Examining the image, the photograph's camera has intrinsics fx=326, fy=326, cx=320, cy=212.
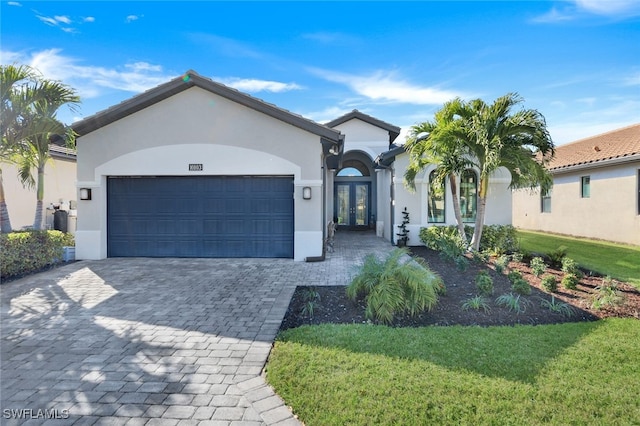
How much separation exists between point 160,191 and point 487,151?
10097mm

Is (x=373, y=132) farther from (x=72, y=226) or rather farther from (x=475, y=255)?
(x=72, y=226)

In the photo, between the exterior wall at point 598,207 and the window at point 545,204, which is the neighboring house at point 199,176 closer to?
the exterior wall at point 598,207

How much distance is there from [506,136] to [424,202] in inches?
168

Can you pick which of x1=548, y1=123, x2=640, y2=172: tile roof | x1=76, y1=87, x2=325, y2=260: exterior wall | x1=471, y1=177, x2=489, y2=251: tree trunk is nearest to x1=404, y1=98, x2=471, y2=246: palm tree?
x1=471, y1=177, x2=489, y2=251: tree trunk

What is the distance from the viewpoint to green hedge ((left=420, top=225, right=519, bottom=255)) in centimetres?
1096

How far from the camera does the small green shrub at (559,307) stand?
5574mm

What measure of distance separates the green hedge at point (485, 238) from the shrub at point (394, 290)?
16.9ft

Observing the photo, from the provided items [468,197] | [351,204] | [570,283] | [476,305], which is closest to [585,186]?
[468,197]

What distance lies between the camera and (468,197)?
43.5ft

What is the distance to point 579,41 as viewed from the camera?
33.8 ft

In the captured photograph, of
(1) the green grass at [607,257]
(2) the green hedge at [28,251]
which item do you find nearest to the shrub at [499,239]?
(1) the green grass at [607,257]

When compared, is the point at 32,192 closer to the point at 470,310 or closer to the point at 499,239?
the point at 470,310

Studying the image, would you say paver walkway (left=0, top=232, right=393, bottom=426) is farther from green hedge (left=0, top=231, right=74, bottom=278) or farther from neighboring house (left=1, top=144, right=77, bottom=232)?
neighboring house (left=1, top=144, right=77, bottom=232)

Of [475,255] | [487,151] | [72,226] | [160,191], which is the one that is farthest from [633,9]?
[72,226]
